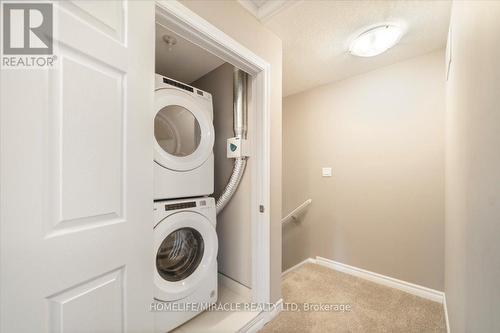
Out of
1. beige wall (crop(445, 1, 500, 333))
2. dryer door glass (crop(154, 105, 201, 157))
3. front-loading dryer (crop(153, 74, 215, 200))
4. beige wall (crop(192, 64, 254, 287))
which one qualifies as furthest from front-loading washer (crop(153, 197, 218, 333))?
beige wall (crop(445, 1, 500, 333))

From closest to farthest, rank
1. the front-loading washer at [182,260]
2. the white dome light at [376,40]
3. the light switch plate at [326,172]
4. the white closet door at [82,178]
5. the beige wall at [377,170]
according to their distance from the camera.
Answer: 1. the white closet door at [82,178]
2. the front-loading washer at [182,260]
3. the white dome light at [376,40]
4. the beige wall at [377,170]
5. the light switch plate at [326,172]

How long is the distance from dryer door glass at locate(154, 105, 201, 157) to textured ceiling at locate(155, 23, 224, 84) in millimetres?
602

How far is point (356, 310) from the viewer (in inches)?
62.6

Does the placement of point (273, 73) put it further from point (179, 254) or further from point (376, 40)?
point (179, 254)

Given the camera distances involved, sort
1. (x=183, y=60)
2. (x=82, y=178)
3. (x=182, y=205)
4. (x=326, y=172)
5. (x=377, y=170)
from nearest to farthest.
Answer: (x=82, y=178) < (x=182, y=205) < (x=183, y=60) < (x=377, y=170) < (x=326, y=172)

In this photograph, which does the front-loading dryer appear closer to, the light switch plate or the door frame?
the door frame

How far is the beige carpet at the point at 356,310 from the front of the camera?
1.43 m

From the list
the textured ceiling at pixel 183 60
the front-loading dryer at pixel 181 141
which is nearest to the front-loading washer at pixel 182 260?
the front-loading dryer at pixel 181 141

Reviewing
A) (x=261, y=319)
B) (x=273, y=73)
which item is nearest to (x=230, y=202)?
(x=261, y=319)

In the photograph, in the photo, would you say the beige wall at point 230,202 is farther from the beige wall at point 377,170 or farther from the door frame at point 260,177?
the beige wall at point 377,170

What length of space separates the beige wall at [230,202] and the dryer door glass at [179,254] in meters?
0.34

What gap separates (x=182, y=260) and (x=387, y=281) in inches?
76.1

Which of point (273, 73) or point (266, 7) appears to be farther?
point (273, 73)

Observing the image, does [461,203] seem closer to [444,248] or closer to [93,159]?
[444,248]
